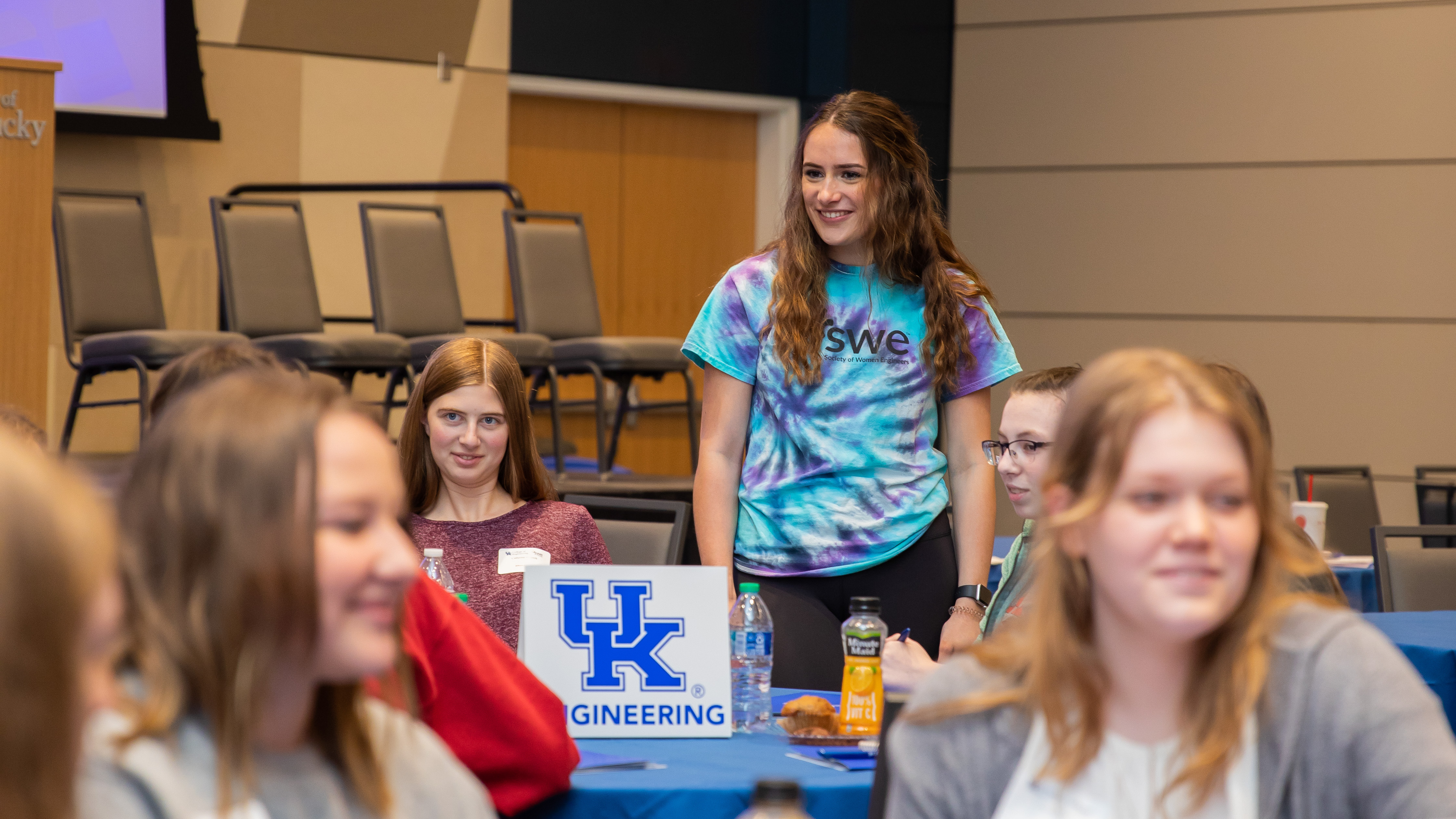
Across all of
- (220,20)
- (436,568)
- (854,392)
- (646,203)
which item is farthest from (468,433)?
(646,203)

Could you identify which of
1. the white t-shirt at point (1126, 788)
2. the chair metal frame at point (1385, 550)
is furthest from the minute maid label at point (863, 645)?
the chair metal frame at point (1385, 550)

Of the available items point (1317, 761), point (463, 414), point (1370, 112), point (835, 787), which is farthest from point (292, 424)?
point (1370, 112)

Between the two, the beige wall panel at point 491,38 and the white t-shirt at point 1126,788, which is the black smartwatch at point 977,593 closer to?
the white t-shirt at point 1126,788

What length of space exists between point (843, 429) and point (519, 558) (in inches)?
23.4

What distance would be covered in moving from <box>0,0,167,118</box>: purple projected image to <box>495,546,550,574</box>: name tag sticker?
4483 mm

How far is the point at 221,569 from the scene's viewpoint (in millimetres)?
981

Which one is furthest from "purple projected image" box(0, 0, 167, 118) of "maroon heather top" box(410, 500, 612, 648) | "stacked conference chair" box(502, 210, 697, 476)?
"maroon heather top" box(410, 500, 612, 648)

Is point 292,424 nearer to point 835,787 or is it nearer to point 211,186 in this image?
point 835,787

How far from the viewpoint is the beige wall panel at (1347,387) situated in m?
6.64

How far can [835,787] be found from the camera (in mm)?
1745

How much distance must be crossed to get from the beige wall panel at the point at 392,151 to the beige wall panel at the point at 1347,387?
Result: 307 centimetres

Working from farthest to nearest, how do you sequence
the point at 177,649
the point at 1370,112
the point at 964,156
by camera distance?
the point at 964,156
the point at 1370,112
the point at 177,649

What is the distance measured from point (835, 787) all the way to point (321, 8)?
6.17 metres

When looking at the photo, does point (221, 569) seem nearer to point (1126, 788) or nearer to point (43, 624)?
point (43, 624)
